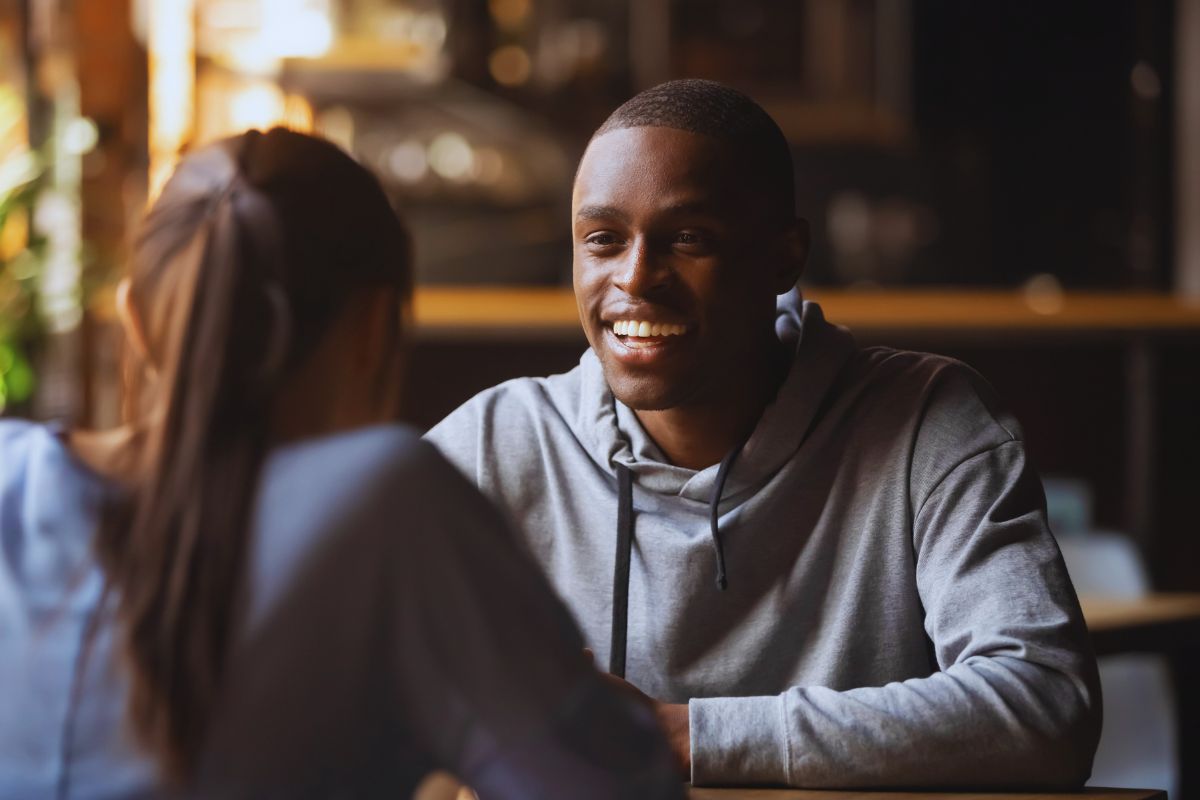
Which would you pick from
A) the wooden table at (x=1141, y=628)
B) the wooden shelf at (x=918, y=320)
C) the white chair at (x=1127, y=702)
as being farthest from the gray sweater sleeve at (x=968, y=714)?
the wooden shelf at (x=918, y=320)

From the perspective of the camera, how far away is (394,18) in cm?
544

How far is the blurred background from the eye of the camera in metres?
3.34

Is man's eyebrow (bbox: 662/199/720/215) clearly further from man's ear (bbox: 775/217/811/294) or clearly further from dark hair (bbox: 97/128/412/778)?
dark hair (bbox: 97/128/412/778)

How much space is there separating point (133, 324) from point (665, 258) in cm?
55

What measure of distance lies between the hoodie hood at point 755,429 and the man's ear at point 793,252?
5 cm

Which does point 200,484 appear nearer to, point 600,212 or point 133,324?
point 133,324

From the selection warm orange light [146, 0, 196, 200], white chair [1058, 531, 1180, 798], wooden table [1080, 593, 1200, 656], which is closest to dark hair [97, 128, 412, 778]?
wooden table [1080, 593, 1200, 656]

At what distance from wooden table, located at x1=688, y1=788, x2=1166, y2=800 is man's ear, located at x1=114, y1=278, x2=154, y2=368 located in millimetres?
499

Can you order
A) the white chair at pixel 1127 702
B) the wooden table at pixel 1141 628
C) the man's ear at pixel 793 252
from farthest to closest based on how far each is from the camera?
the white chair at pixel 1127 702, the wooden table at pixel 1141 628, the man's ear at pixel 793 252

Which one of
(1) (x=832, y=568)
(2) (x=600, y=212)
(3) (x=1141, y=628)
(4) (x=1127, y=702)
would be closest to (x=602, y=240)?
(2) (x=600, y=212)

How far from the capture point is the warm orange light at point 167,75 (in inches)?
148

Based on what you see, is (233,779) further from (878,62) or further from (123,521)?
(878,62)

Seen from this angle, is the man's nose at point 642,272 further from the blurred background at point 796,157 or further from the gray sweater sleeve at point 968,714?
the blurred background at point 796,157

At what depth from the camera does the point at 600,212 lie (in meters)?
1.32
